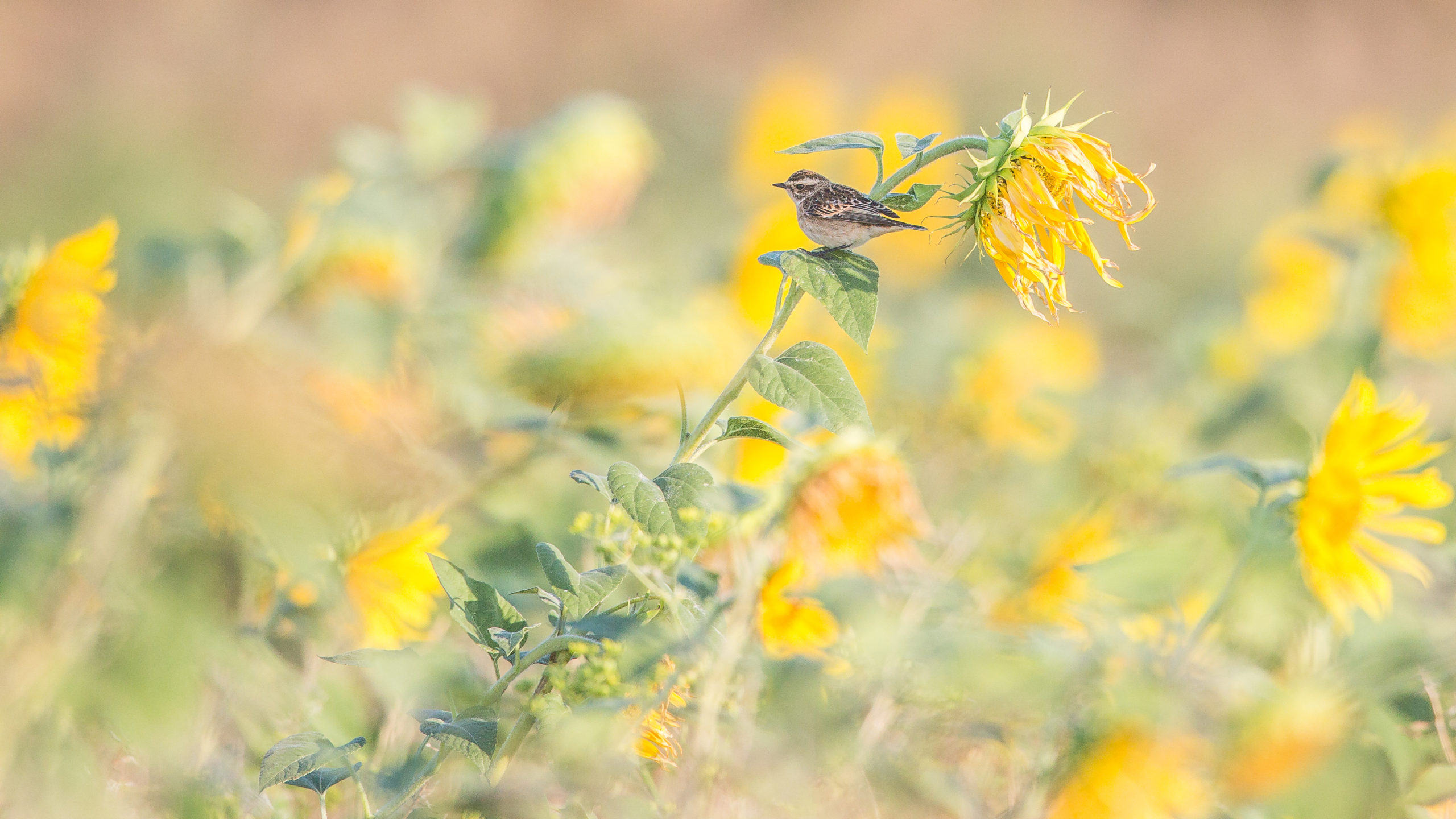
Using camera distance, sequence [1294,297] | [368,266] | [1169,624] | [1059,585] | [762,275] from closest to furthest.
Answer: [1169,624], [1059,585], [368,266], [762,275], [1294,297]

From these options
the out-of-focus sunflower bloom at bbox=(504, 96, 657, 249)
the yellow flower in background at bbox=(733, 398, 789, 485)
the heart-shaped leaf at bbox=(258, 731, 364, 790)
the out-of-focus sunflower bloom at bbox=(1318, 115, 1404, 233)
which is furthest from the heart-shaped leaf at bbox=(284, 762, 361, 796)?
the out-of-focus sunflower bloom at bbox=(1318, 115, 1404, 233)

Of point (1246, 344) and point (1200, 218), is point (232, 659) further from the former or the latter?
point (1200, 218)

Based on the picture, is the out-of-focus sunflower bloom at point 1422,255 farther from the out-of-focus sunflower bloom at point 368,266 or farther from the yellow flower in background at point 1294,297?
the out-of-focus sunflower bloom at point 368,266

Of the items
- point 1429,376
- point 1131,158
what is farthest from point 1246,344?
point 1131,158

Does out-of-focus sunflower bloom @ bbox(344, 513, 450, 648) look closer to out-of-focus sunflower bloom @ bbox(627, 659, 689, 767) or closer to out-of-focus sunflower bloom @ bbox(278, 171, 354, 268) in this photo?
out-of-focus sunflower bloom @ bbox(627, 659, 689, 767)

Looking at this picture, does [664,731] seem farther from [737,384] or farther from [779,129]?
[779,129]

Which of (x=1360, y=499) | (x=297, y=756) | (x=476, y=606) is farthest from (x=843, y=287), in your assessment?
(x=1360, y=499)
